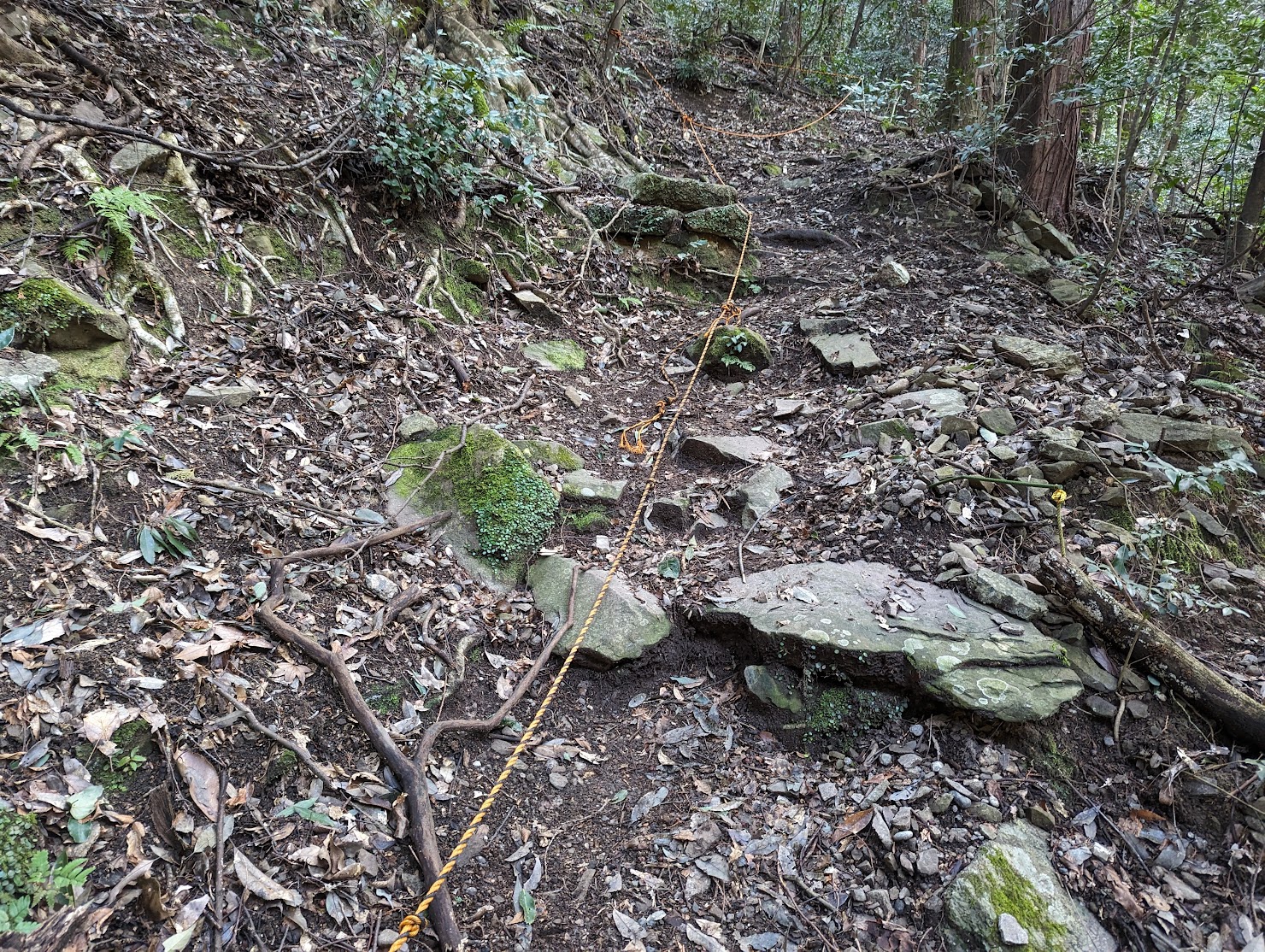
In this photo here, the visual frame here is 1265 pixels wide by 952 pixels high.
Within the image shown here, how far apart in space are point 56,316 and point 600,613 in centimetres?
340

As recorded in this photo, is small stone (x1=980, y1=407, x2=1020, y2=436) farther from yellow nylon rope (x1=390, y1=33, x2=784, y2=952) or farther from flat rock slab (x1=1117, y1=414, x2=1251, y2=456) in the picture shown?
yellow nylon rope (x1=390, y1=33, x2=784, y2=952)

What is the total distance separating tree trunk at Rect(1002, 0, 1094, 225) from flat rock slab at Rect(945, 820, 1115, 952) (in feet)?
20.1

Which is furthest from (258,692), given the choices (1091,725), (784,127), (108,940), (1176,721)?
(784,127)

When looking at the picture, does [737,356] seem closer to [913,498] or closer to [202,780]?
[913,498]

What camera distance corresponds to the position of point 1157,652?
289cm

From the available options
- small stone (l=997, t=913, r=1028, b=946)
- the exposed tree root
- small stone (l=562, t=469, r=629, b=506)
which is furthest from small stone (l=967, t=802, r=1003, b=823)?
small stone (l=562, t=469, r=629, b=506)

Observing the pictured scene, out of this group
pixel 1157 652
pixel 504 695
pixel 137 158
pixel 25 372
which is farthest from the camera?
pixel 137 158

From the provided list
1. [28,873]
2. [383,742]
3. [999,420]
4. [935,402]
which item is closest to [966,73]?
[935,402]

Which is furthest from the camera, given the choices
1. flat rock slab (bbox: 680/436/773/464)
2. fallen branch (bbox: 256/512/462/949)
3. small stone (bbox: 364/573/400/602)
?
flat rock slab (bbox: 680/436/773/464)

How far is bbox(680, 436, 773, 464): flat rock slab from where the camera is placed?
16.2 ft

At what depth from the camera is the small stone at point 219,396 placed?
3822mm

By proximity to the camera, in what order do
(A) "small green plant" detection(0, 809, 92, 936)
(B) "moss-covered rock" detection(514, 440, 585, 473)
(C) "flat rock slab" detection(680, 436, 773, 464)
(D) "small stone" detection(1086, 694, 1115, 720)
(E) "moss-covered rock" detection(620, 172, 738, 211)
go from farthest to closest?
(E) "moss-covered rock" detection(620, 172, 738, 211), (C) "flat rock slab" detection(680, 436, 773, 464), (B) "moss-covered rock" detection(514, 440, 585, 473), (D) "small stone" detection(1086, 694, 1115, 720), (A) "small green plant" detection(0, 809, 92, 936)

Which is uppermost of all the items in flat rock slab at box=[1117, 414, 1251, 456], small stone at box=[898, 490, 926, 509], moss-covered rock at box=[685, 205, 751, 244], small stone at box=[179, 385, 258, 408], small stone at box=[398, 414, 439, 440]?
moss-covered rock at box=[685, 205, 751, 244]

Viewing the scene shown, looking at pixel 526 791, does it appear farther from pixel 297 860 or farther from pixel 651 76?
pixel 651 76
